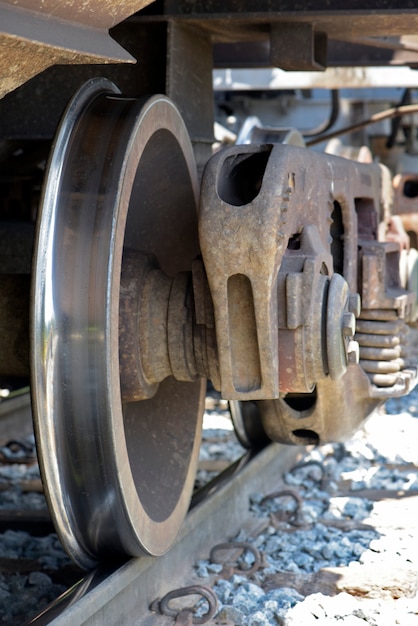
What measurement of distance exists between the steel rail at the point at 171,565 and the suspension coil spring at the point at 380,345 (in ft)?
2.26

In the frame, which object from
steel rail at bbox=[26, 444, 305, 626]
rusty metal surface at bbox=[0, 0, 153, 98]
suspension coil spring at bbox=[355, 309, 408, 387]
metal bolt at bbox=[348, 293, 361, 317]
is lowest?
steel rail at bbox=[26, 444, 305, 626]

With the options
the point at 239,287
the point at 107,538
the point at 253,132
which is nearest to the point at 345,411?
the point at 239,287

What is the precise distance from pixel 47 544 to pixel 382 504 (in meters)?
1.30

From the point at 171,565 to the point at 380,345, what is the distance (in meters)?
1.04

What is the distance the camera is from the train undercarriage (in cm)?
249

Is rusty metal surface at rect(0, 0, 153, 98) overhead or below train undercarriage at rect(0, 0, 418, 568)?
overhead

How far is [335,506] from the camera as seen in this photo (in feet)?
12.8

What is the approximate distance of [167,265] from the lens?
3.50m

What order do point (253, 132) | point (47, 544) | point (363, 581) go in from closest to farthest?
point (363, 581) → point (47, 544) → point (253, 132)

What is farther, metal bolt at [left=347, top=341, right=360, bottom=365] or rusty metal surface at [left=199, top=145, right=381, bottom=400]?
metal bolt at [left=347, top=341, right=360, bottom=365]

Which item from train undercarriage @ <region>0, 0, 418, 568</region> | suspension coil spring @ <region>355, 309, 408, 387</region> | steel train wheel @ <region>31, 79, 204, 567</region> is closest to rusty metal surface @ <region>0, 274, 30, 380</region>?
train undercarriage @ <region>0, 0, 418, 568</region>

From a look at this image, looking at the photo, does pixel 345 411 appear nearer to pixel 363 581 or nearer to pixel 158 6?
pixel 363 581

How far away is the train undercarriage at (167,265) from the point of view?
249cm

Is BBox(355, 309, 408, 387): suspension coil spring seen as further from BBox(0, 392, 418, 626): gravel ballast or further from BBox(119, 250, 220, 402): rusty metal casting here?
BBox(119, 250, 220, 402): rusty metal casting
